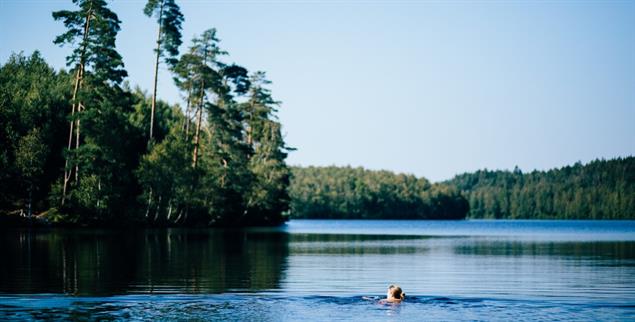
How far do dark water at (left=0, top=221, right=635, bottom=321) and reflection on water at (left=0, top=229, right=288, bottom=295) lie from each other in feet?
0.16

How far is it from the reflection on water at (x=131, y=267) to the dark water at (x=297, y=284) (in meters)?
0.05

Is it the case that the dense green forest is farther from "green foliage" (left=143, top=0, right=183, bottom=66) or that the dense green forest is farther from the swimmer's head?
the swimmer's head

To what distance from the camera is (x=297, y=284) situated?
96.3ft

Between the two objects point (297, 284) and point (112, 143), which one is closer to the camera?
point (297, 284)

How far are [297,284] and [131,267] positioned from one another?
896 centimetres

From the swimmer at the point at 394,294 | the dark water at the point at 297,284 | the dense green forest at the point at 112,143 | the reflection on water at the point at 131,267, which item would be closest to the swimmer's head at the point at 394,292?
the swimmer at the point at 394,294

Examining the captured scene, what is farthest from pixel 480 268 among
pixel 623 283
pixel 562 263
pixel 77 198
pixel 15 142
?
pixel 15 142

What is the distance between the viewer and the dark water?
21656mm

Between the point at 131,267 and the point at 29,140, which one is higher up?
the point at 29,140

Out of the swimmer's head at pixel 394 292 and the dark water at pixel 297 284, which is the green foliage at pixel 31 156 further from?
the swimmer's head at pixel 394 292

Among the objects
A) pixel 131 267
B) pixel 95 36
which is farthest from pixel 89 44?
pixel 131 267

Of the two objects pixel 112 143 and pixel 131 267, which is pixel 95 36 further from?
pixel 131 267

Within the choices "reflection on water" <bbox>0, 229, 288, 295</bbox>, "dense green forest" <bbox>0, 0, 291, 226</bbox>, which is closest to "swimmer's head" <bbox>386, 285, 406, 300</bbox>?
"reflection on water" <bbox>0, 229, 288, 295</bbox>

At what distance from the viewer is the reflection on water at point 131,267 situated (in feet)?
89.2
